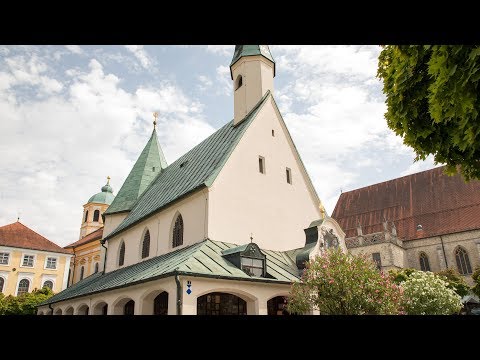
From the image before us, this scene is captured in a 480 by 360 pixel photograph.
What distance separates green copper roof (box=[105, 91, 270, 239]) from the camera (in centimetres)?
1991

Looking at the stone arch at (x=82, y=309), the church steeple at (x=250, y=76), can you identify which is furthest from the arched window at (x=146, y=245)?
the church steeple at (x=250, y=76)

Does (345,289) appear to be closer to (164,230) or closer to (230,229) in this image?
(230,229)

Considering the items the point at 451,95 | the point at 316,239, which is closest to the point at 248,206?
the point at 316,239

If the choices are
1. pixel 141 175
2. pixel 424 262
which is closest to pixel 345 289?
pixel 141 175

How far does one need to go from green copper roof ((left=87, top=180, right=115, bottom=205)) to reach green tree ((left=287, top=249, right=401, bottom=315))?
66527 millimetres

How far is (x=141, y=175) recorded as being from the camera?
32844 millimetres

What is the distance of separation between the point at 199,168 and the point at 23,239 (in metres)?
40.4

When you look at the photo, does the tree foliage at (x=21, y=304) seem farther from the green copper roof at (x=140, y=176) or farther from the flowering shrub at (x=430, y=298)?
the flowering shrub at (x=430, y=298)

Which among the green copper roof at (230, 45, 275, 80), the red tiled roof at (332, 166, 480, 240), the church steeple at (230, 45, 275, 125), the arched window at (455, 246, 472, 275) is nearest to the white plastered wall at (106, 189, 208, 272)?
the church steeple at (230, 45, 275, 125)
